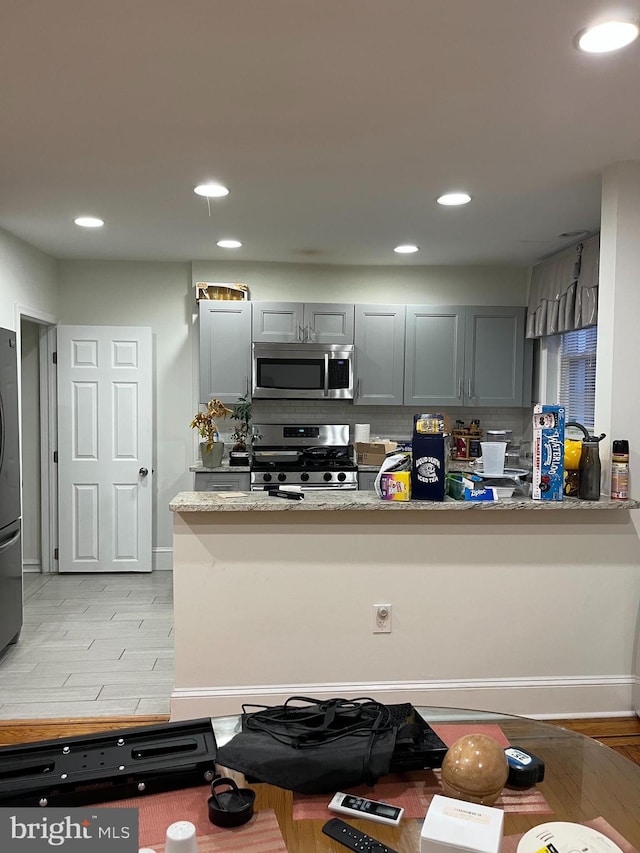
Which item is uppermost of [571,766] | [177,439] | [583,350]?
[583,350]

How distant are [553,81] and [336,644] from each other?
2329 mm

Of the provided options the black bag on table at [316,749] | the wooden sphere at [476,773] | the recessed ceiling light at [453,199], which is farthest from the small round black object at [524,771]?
the recessed ceiling light at [453,199]

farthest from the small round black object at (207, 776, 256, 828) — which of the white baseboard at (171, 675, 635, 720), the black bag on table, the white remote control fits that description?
the white baseboard at (171, 675, 635, 720)

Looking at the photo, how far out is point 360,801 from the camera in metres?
1.29

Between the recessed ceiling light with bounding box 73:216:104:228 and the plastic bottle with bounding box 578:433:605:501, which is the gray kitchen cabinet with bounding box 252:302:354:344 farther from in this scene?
the plastic bottle with bounding box 578:433:605:501

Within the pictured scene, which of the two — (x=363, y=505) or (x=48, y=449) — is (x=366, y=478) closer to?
(x=363, y=505)

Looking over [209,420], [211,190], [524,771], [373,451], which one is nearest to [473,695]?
[524,771]

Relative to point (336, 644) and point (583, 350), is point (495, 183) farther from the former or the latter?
point (336, 644)

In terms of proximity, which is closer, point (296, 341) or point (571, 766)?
point (571, 766)

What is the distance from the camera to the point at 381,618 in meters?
2.99

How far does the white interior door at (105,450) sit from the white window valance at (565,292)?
9.87ft

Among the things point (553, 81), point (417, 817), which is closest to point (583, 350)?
point (553, 81)

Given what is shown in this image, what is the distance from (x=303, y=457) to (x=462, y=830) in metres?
4.26

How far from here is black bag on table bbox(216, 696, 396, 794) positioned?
1.32 meters
